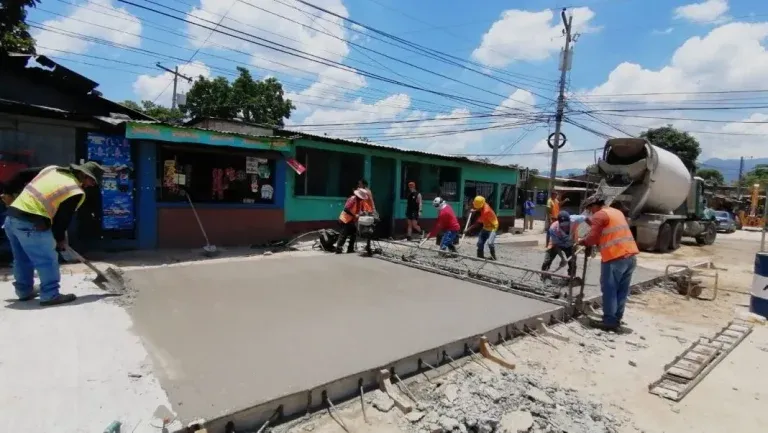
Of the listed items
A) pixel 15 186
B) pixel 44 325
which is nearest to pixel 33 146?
pixel 15 186

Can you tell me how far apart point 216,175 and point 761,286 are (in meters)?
9.70

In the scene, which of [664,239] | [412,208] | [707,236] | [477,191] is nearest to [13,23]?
[412,208]

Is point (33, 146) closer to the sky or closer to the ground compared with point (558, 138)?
closer to the ground

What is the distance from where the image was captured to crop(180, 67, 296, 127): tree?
24.0 metres

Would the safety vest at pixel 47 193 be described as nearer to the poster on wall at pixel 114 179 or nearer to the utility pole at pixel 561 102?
the poster on wall at pixel 114 179

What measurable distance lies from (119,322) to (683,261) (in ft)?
44.6

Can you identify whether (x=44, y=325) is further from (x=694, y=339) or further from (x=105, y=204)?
(x=694, y=339)

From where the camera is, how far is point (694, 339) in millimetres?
5219

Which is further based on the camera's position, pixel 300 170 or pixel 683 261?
pixel 683 261

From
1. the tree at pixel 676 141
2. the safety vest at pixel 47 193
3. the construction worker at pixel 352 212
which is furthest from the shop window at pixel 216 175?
the tree at pixel 676 141

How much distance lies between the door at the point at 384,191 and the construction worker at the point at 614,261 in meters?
8.12

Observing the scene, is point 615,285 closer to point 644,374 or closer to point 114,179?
point 644,374

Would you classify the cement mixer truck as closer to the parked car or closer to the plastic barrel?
the plastic barrel

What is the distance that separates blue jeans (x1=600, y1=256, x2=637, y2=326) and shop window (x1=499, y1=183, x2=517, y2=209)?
12804 mm
